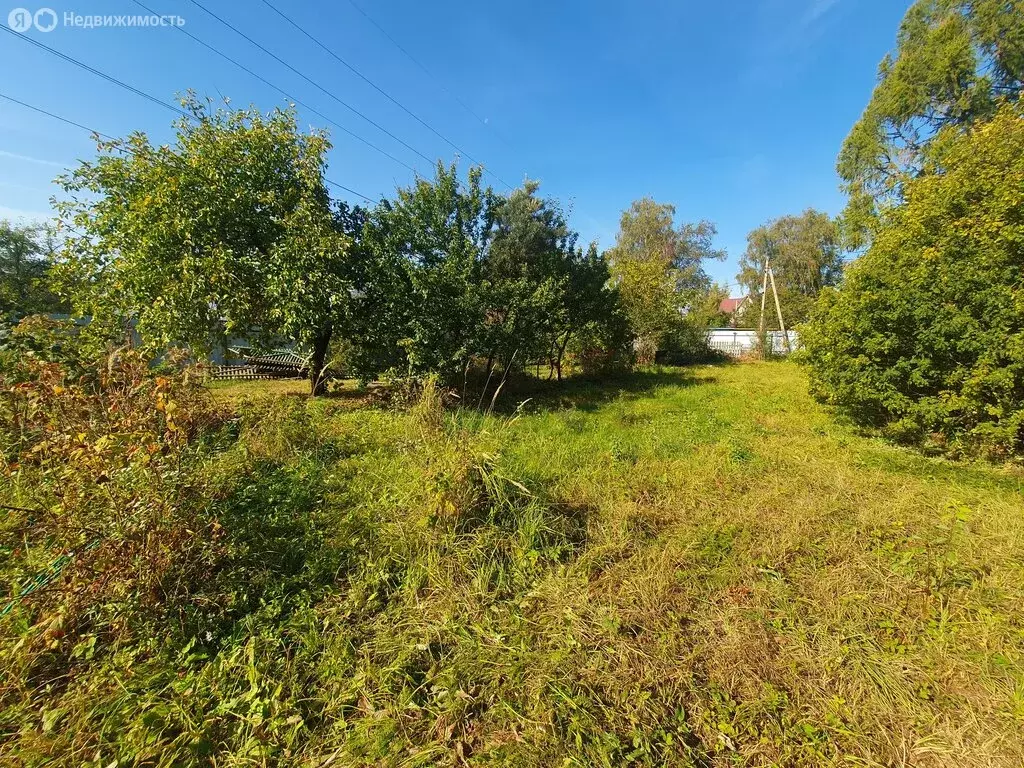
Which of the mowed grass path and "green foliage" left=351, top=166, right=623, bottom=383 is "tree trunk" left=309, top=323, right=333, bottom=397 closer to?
"green foliage" left=351, top=166, right=623, bottom=383

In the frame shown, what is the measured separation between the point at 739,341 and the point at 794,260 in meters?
10.7

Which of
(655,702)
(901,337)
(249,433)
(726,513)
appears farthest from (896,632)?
(249,433)

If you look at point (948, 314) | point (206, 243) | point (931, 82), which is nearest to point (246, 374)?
point (206, 243)

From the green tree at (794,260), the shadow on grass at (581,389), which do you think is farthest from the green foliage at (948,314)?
the green tree at (794,260)

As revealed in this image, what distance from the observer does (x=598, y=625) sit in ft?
7.42

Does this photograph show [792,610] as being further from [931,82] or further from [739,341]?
[739,341]

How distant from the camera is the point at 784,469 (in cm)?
462

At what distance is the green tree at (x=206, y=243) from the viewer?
6699 mm

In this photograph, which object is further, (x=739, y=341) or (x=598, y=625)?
(x=739, y=341)

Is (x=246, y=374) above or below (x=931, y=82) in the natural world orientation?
below

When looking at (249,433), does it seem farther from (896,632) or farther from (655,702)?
(896,632)

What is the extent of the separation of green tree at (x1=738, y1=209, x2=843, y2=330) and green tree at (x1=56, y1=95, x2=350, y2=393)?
3049 cm

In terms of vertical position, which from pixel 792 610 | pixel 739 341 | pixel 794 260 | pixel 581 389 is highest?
pixel 794 260

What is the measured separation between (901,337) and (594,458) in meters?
5.03
